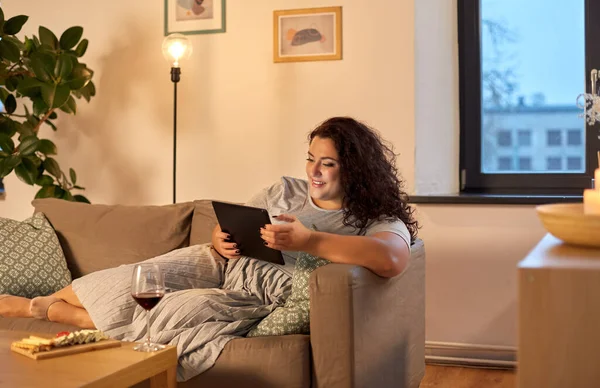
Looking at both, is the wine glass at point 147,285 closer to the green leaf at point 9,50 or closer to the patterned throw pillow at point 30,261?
the patterned throw pillow at point 30,261

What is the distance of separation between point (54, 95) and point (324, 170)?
5.79 ft

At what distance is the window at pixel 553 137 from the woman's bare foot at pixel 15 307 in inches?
97.7

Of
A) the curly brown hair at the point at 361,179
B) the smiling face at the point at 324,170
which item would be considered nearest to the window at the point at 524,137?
the curly brown hair at the point at 361,179

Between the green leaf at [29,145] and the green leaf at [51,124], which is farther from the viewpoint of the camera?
the green leaf at [51,124]

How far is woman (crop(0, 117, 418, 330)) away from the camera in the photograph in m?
2.43

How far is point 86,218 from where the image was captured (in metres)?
3.43

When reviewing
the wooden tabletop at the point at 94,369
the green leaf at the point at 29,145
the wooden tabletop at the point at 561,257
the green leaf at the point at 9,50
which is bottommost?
the wooden tabletop at the point at 94,369

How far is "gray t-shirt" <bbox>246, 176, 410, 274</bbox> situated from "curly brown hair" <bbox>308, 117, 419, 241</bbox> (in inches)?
1.3

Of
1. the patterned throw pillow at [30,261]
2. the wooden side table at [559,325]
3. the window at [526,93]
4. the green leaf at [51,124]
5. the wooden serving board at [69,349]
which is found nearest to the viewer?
the wooden side table at [559,325]

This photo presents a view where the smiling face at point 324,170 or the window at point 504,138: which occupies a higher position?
the window at point 504,138

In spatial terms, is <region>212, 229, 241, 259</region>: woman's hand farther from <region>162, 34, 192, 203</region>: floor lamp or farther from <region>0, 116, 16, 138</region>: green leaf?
<region>0, 116, 16, 138</region>: green leaf

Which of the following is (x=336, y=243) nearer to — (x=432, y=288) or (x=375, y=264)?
(x=375, y=264)

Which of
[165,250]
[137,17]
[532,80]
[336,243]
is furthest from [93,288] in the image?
[532,80]

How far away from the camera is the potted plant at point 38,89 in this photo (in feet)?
12.7
